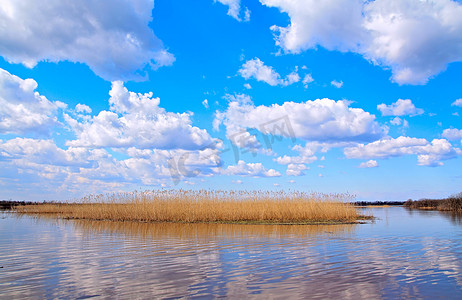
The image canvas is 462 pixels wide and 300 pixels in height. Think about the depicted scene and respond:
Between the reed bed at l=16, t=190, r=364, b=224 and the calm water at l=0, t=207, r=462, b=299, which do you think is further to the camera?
the reed bed at l=16, t=190, r=364, b=224

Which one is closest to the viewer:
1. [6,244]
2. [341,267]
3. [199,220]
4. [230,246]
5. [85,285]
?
[85,285]

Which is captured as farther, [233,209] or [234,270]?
[233,209]

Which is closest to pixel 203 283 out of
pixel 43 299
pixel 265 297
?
pixel 265 297

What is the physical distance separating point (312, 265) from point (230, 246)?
3.60 m

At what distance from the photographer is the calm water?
5.55 meters

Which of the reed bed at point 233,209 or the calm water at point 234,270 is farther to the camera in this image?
the reed bed at point 233,209

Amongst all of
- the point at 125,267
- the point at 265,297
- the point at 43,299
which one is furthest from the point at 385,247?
the point at 43,299

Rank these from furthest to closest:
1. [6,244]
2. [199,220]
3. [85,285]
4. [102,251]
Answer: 1. [199,220]
2. [6,244]
3. [102,251]
4. [85,285]

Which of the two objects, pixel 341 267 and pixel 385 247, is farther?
pixel 385 247

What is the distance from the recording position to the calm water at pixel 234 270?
5.55 meters

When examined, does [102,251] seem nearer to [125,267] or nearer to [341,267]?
[125,267]

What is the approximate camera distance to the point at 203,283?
6.09m

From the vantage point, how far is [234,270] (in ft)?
23.5

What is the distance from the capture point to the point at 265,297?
206 inches
